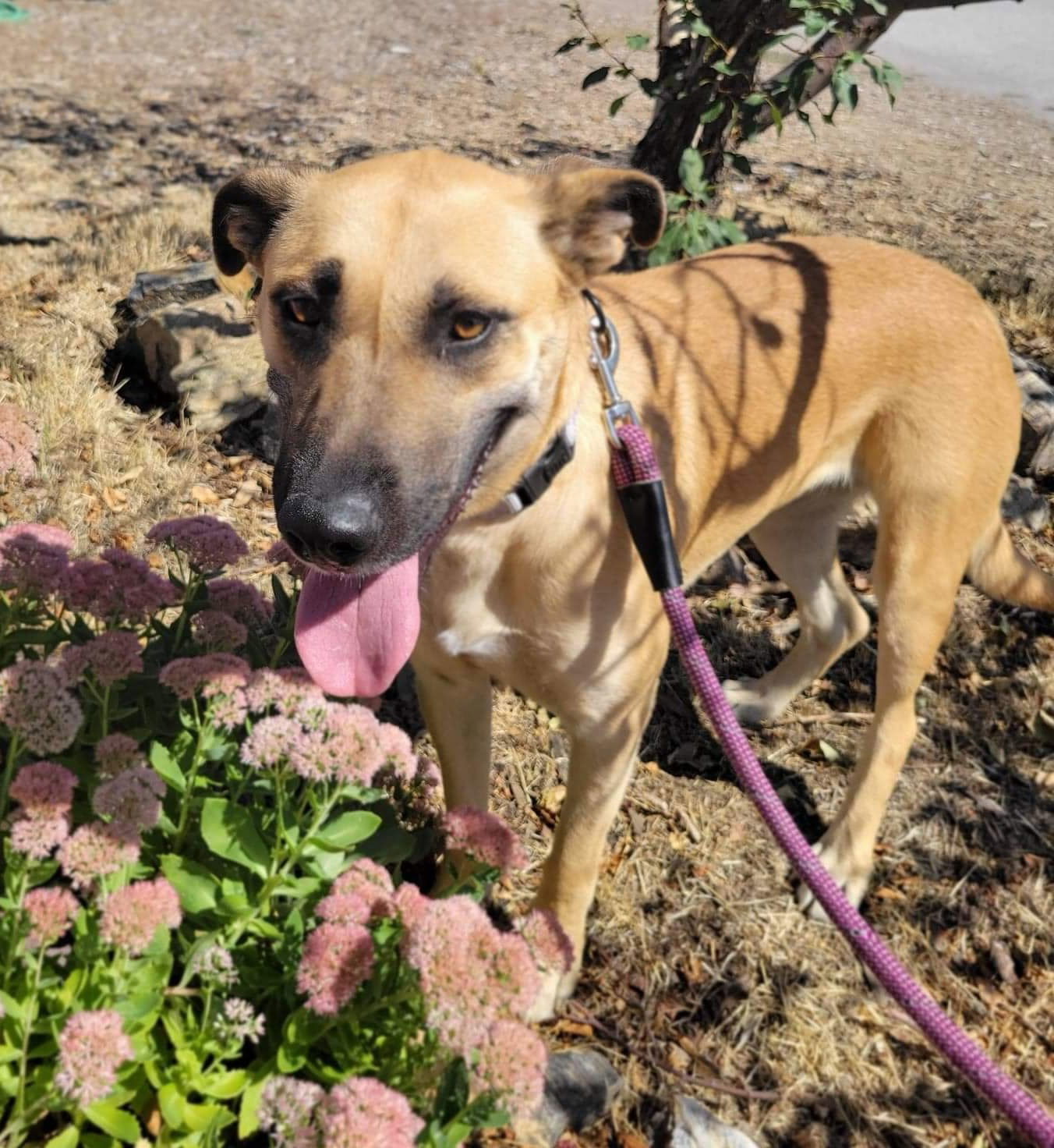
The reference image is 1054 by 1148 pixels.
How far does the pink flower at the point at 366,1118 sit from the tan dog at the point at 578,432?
0.80 m

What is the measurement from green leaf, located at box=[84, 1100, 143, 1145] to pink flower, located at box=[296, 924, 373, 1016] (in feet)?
1.11

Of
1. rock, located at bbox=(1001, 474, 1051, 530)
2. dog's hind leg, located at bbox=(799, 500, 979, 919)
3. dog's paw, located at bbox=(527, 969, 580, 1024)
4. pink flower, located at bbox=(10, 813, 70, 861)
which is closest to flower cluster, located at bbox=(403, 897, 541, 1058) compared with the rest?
pink flower, located at bbox=(10, 813, 70, 861)

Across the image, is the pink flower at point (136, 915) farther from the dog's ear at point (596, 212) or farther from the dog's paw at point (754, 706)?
the dog's paw at point (754, 706)

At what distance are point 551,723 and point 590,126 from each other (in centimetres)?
683

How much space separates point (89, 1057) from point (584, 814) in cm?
152

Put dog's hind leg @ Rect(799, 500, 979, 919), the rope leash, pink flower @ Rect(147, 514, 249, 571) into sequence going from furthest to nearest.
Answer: dog's hind leg @ Rect(799, 500, 979, 919) < pink flower @ Rect(147, 514, 249, 571) < the rope leash

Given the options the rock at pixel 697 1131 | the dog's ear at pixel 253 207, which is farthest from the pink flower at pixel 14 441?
the rock at pixel 697 1131

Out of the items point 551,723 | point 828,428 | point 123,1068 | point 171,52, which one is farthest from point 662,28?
point 171,52

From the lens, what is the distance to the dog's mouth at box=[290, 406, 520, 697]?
219cm

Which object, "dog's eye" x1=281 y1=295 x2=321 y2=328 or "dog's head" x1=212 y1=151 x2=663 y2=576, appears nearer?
"dog's head" x1=212 y1=151 x2=663 y2=576

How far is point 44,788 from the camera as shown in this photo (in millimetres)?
1723

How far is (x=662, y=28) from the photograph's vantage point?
16.7ft

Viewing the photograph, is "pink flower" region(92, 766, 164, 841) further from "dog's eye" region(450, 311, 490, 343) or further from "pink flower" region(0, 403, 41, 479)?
"dog's eye" region(450, 311, 490, 343)

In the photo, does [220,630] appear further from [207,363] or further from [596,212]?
[207,363]
